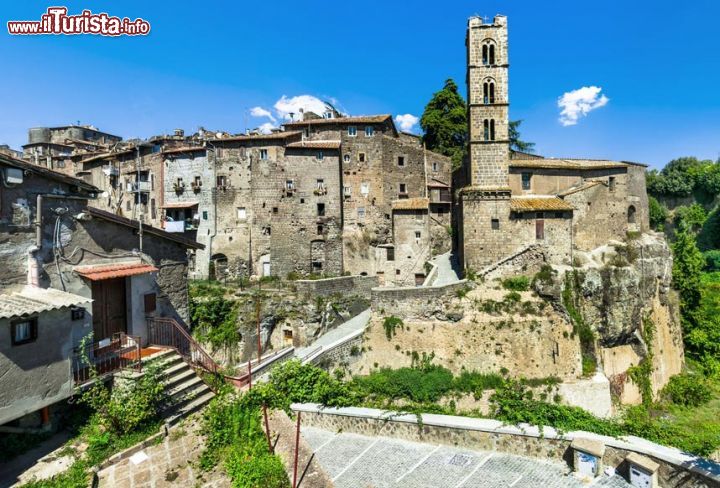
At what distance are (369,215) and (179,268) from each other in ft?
69.9

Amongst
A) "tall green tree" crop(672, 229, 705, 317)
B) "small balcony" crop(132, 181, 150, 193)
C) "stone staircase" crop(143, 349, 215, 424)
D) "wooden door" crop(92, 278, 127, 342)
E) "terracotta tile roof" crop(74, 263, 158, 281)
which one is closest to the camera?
"stone staircase" crop(143, 349, 215, 424)

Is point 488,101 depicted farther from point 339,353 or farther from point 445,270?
point 339,353

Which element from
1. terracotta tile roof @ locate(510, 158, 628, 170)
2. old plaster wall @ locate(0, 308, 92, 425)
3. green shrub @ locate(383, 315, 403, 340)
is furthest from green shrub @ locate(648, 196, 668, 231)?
old plaster wall @ locate(0, 308, 92, 425)

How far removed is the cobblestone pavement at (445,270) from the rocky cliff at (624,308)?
574cm

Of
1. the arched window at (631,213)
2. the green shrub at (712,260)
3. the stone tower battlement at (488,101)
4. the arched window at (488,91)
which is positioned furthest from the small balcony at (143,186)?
the green shrub at (712,260)

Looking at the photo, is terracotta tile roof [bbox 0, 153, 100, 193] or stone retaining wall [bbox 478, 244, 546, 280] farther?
stone retaining wall [bbox 478, 244, 546, 280]

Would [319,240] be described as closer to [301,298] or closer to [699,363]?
[301,298]

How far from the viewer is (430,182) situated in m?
35.8

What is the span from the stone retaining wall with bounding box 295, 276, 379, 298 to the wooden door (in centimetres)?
1538

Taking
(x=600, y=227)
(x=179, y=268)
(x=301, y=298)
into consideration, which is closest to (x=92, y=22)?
(x=179, y=268)

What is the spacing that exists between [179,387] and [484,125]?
22717mm

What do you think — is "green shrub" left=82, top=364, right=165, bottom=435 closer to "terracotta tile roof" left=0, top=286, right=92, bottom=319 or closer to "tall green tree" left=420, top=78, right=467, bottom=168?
"terracotta tile roof" left=0, top=286, right=92, bottom=319

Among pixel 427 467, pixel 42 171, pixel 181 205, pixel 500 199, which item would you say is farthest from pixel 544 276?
pixel 181 205

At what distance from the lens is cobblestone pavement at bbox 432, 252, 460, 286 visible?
2569cm
